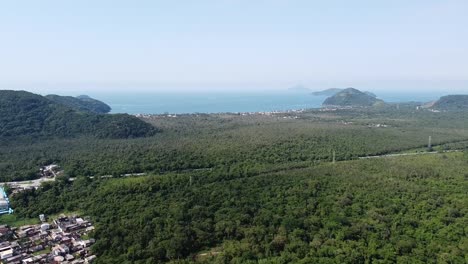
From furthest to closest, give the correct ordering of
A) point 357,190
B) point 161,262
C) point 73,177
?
point 73,177, point 357,190, point 161,262

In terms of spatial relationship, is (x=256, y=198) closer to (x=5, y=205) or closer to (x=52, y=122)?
(x=5, y=205)

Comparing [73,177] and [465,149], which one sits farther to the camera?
[465,149]

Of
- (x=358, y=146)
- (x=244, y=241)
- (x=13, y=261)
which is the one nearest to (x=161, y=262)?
(x=244, y=241)

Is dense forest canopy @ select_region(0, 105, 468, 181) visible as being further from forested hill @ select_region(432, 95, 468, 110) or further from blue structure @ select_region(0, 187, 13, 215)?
forested hill @ select_region(432, 95, 468, 110)

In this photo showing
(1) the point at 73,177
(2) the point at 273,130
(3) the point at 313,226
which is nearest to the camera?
(3) the point at 313,226

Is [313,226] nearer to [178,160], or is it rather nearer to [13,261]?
[13,261]

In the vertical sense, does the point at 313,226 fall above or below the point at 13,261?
above

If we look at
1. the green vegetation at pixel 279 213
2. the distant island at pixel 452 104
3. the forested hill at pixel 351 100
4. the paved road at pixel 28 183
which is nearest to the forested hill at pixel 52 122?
the paved road at pixel 28 183

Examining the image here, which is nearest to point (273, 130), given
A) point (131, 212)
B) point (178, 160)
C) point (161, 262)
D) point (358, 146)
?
point (358, 146)

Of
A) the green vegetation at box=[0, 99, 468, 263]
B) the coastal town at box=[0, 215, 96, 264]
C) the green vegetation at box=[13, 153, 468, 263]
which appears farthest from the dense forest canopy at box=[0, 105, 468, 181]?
the coastal town at box=[0, 215, 96, 264]
